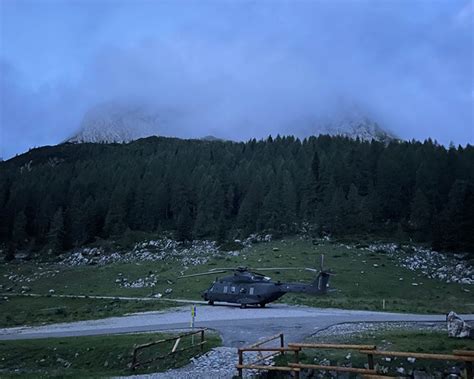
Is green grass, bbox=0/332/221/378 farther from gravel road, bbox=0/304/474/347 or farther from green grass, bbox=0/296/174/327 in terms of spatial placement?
green grass, bbox=0/296/174/327

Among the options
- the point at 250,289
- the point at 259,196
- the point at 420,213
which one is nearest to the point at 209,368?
the point at 250,289

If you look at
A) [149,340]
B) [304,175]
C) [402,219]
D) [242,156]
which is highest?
[242,156]

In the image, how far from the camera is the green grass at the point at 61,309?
44.6 metres

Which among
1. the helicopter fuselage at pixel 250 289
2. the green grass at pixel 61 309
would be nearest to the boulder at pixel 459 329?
the helicopter fuselage at pixel 250 289

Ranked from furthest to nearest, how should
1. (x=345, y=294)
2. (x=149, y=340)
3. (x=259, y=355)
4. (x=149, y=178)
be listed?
(x=149, y=178) → (x=345, y=294) → (x=149, y=340) → (x=259, y=355)

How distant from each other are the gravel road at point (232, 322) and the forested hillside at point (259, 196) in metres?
52.8

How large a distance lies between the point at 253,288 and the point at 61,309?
75.3 ft

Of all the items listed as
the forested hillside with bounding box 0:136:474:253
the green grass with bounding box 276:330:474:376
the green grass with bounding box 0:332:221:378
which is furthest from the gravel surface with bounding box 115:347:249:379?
the forested hillside with bounding box 0:136:474:253

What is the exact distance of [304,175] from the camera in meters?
118

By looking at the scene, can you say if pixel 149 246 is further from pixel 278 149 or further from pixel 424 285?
pixel 278 149

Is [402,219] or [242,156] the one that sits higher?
[242,156]

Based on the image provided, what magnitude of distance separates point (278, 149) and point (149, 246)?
6880 centimetres

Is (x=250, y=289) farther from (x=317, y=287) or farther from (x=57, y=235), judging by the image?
(x=57, y=235)

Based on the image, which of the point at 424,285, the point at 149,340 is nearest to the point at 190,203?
the point at 424,285
